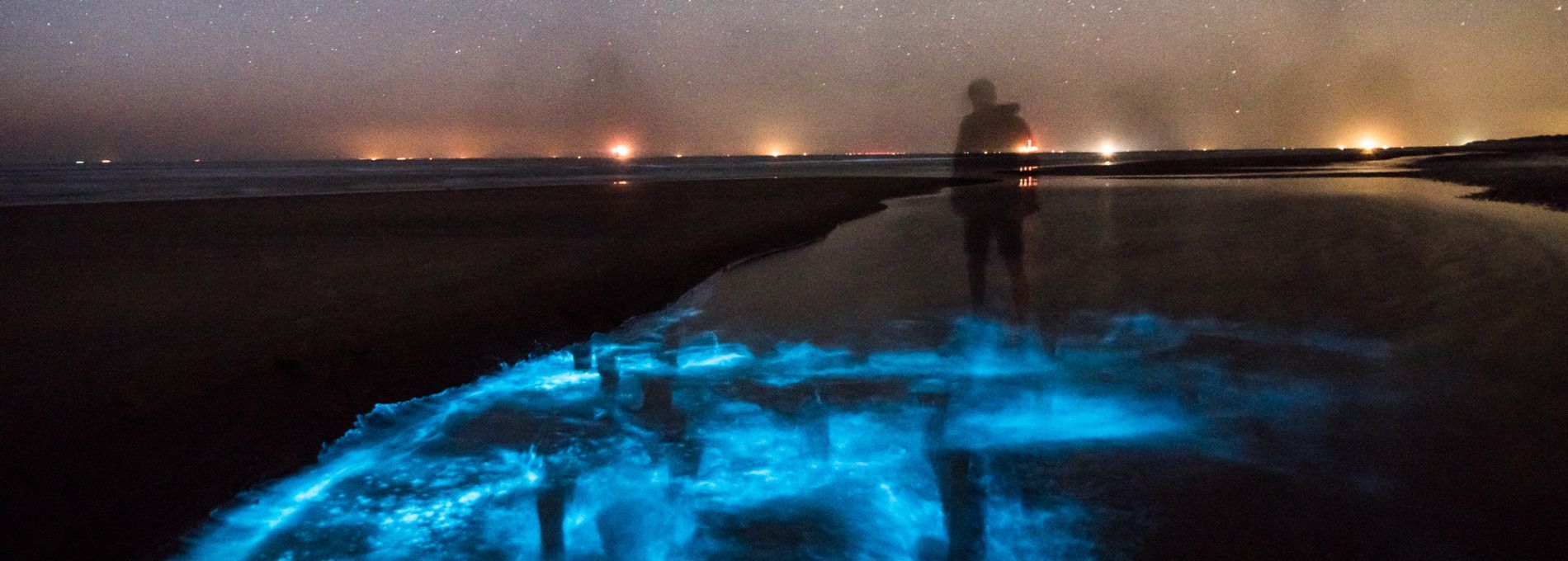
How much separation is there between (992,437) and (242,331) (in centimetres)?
501

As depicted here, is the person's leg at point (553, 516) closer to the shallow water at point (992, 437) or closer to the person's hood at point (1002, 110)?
the shallow water at point (992, 437)

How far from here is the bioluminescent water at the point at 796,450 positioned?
10.1 feet

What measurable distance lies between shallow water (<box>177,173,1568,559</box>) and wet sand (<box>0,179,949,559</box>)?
30 cm

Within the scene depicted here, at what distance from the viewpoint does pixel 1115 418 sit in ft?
13.7

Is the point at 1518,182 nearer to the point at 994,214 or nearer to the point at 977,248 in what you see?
the point at 994,214

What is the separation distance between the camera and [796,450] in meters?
3.90

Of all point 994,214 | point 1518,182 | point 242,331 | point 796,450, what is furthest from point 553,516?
point 1518,182

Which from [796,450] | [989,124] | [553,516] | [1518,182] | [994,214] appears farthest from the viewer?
[1518,182]

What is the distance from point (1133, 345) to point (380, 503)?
14.4 ft

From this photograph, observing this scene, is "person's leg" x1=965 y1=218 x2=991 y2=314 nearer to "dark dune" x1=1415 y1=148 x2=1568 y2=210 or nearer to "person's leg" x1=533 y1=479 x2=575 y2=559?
"person's leg" x1=533 y1=479 x2=575 y2=559

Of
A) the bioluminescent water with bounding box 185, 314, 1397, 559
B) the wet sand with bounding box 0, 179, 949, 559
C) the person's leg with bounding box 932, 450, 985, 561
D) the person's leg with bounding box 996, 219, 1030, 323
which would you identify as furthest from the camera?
the person's leg with bounding box 996, 219, 1030, 323

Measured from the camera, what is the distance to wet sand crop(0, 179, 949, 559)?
3.52m

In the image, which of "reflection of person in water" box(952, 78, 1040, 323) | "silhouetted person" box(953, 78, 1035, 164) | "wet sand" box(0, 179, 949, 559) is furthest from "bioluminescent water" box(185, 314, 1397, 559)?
"silhouetted person" box(953, 78, 1035, 164)

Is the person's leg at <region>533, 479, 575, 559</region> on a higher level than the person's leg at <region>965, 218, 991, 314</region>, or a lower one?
lower
